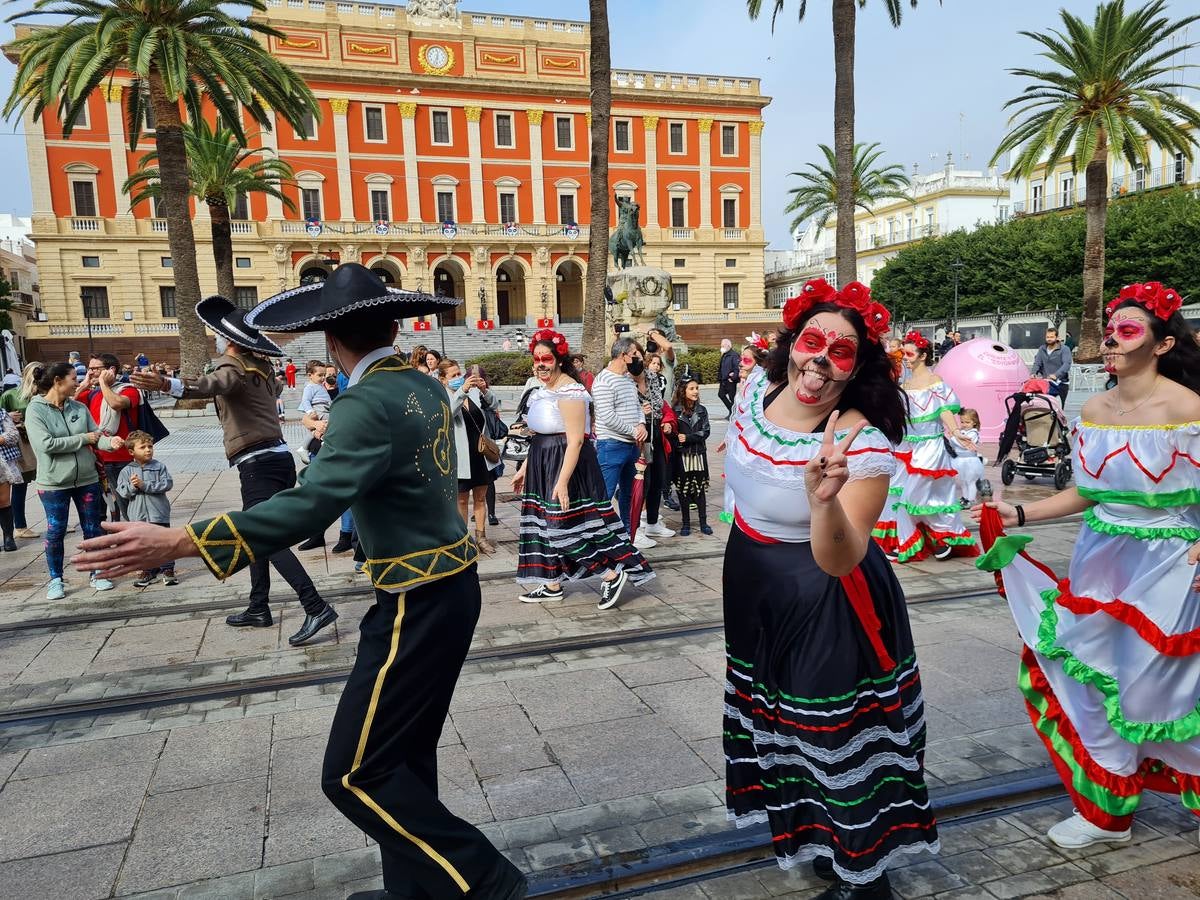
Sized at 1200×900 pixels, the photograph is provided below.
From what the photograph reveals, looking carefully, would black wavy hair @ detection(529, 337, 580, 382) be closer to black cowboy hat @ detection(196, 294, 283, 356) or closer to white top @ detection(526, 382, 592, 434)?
white top @ detection(526, 382, 592, 434)

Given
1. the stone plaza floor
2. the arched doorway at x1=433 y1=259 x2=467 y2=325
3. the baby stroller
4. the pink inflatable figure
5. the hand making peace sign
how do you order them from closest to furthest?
the hand making peace sign → the stone plaza floor → the baby stroller → the pink inflatable figure → the arched doorway at x1=433 y1=259 x2=467 y2=325

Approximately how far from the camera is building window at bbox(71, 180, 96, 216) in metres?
45.2

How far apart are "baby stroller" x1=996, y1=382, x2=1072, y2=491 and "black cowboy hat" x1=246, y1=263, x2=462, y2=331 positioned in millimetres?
9620

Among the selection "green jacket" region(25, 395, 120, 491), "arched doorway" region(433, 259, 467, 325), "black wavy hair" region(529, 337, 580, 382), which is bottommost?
"green jacket" region(25, 395, 120, 491)

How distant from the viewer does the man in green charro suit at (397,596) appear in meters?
2.45

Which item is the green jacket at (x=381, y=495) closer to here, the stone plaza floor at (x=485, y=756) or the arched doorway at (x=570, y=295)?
the stone plaza floor at (x=485, y=756)

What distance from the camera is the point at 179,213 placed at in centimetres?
1944

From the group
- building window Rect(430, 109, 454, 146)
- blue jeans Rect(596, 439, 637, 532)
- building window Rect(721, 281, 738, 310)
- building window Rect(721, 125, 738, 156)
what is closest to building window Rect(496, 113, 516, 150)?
building window Rect(430, 109, 454, 146)

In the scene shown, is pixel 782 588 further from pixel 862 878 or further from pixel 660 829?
pixel 660 829

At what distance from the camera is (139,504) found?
7195mm

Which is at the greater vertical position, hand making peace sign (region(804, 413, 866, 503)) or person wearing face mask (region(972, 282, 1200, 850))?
hand making peace sign (region(804, 413, 866, 503))

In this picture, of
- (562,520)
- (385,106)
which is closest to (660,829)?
(562,520)

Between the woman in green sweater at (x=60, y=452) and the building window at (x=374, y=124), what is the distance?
47868mm

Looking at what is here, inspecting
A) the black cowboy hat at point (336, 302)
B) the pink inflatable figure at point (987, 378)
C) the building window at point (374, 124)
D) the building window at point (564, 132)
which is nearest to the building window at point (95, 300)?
the building window at point (374, 124)
